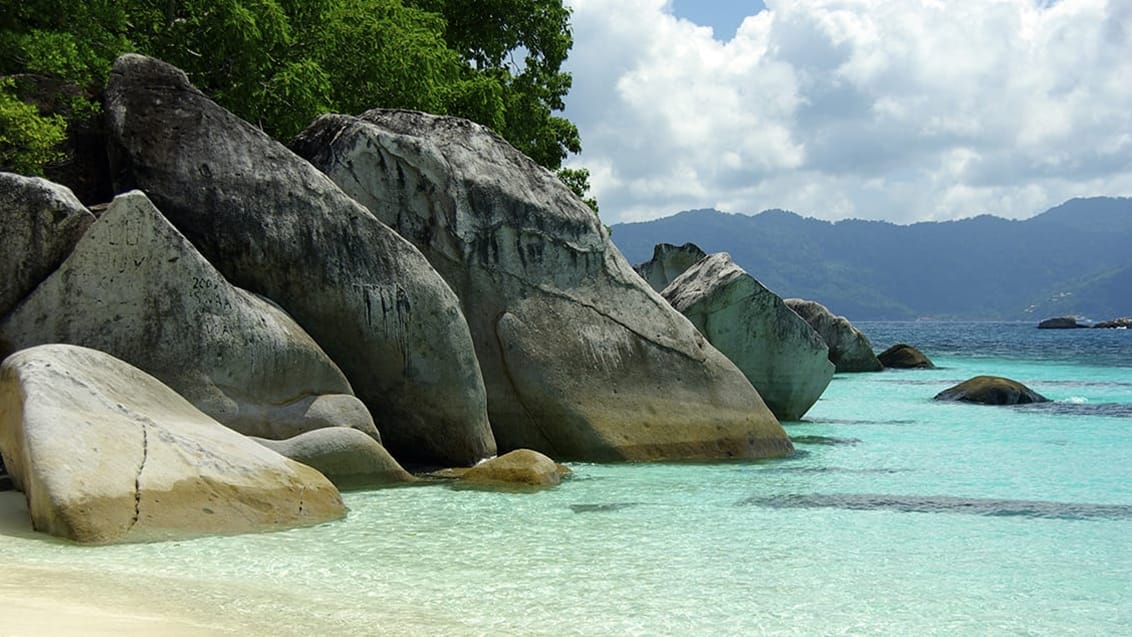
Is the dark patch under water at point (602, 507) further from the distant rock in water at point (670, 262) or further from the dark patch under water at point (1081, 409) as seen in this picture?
the distant rock in water at point (670, 262)

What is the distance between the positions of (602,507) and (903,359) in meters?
35.7

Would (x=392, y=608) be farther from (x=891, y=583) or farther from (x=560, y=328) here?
(x=560, y=328)

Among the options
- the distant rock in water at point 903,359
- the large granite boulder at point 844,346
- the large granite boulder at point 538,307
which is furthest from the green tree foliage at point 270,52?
the distant rock in water at point 903,359

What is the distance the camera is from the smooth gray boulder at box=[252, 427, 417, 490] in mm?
10312

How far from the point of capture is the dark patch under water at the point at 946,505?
420 inches

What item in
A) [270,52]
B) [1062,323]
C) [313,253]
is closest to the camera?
[313,253]

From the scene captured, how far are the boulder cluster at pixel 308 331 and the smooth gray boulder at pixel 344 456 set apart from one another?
0.02 m

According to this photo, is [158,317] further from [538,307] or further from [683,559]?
[683,559]

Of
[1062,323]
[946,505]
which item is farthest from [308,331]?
[1062,323]

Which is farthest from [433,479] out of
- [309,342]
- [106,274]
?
[106,274]

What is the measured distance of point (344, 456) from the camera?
10609mm

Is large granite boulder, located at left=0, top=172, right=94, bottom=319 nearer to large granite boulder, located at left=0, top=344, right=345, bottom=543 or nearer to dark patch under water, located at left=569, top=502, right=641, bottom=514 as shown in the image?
large granite boulder, located at left=0, top=344, right=345, bottom=543

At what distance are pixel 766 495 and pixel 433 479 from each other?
338cm

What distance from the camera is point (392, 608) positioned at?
652 cm
